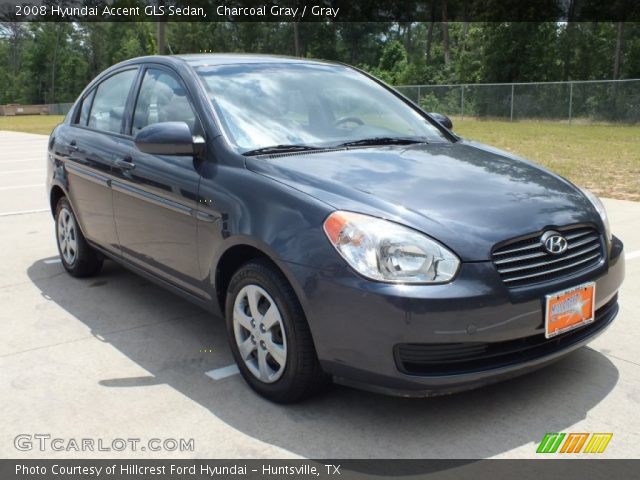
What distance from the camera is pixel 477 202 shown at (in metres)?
3.07

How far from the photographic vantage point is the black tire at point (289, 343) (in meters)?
2.97

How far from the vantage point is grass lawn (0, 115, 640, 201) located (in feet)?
33.4

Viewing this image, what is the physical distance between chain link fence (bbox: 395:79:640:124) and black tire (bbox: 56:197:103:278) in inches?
913

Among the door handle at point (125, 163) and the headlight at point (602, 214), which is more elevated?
the door handle at point (125, 163)

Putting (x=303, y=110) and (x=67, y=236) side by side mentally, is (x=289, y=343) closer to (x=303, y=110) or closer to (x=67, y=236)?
(x=303, y=110)

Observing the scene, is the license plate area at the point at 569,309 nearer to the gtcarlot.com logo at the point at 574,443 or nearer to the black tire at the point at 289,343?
the gtcarlot.com logo at the point at 574,443

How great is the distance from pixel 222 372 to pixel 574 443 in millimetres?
1773

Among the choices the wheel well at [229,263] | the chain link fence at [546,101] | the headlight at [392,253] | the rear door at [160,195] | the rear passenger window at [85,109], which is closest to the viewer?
the headlight at [392,253]

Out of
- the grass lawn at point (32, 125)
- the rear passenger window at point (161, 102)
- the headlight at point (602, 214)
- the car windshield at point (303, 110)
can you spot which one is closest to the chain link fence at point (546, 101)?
the grass lawn at point (32, 125)

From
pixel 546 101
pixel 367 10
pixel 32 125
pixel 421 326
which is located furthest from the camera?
pixel 367 10

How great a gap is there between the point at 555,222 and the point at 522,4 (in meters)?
35.1

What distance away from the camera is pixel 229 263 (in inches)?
138

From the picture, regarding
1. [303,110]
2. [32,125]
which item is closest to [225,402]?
[303,110]

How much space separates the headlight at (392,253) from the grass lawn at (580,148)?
22.0ft
